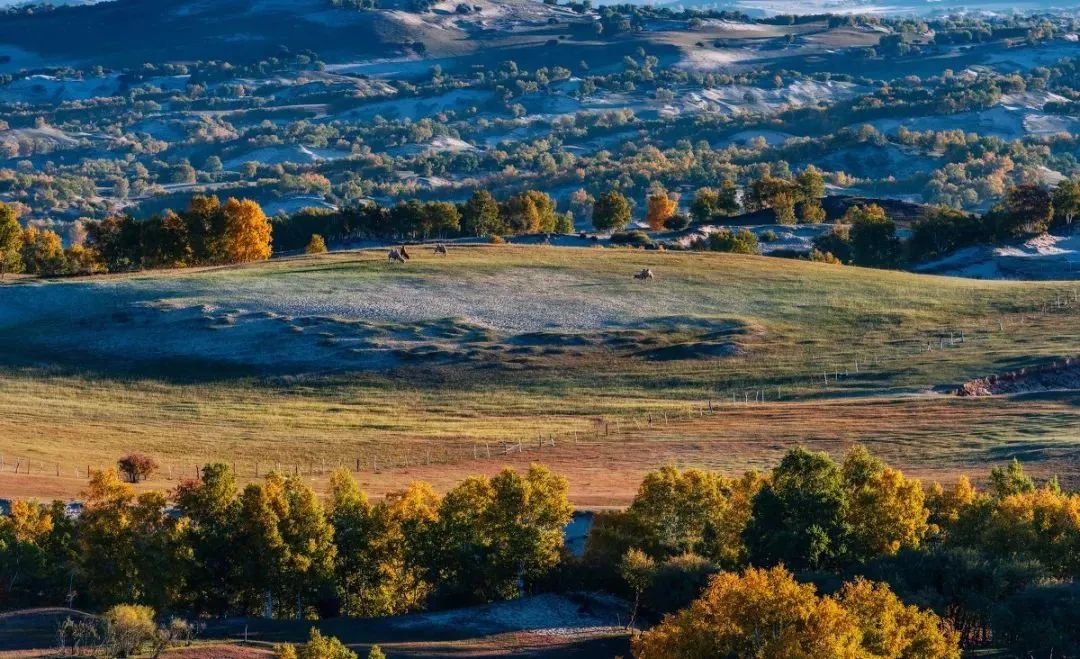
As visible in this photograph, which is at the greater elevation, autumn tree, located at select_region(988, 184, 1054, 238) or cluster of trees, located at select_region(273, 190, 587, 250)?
autumn tree, located at select_region(988, 184, 1054, 238)

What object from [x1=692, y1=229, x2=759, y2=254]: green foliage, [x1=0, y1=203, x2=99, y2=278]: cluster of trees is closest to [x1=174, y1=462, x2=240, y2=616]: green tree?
[x1=0, y1=203, x2=99, y2=278]: cluster of trees

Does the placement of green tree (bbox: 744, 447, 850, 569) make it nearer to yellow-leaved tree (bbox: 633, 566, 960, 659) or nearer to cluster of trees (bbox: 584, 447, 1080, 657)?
cluster of trees (bbox: 584, 447, 1080, 657)

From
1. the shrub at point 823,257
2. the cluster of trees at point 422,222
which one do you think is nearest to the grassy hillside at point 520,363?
the shrub at point 823,257

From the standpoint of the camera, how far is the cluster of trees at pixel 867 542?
57.4m

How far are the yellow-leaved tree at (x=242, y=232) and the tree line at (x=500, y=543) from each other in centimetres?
9448

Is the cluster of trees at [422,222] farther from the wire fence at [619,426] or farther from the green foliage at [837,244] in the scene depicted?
the wire fence at [619,426]

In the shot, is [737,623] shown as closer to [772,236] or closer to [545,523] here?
[545,523]

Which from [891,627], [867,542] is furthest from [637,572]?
[891,627]

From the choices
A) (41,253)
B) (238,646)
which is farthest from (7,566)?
(41,253)

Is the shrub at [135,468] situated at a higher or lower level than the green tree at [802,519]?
lower

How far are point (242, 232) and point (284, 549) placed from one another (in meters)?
102

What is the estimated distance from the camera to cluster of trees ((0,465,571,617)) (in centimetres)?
6341

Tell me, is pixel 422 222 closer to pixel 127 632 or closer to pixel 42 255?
pixel 42 255

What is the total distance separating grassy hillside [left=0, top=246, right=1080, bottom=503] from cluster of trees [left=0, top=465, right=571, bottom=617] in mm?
11965
